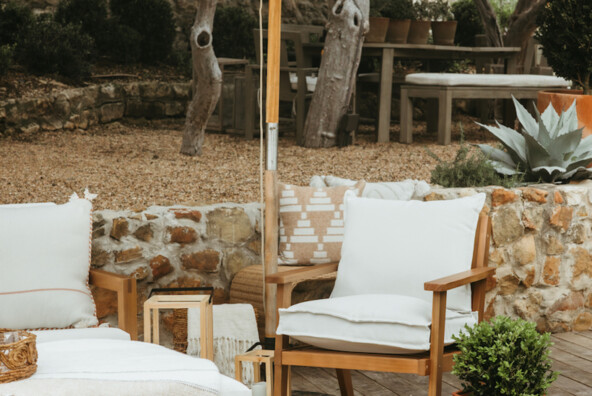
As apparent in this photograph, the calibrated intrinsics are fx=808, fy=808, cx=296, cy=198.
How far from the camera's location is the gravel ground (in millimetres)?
4430

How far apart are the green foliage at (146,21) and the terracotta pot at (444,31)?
2.54 meters

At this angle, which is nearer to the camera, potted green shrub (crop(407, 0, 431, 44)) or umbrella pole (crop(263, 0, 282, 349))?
umbrella pole (crop(263, 0, 282, 349))

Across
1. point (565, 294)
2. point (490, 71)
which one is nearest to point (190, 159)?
point (565, 294)

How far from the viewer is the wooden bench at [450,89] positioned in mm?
6379

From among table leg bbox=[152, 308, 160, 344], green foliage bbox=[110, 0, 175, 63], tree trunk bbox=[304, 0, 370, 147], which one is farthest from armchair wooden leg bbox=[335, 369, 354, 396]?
green foliage bbox=[110, 0, 175, 63]

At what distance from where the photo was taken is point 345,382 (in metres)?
2.72

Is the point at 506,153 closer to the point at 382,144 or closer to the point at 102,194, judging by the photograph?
the point at 102,194

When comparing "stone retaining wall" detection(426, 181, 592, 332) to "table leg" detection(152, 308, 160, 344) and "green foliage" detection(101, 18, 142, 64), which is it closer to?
"table leg" detection(152, 308, 160, 344)

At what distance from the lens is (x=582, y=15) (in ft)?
13.6

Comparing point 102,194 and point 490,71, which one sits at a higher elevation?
point 490,71

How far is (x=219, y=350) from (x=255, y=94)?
4040 mm

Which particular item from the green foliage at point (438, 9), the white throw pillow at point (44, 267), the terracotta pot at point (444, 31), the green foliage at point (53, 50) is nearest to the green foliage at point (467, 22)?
the green foliage at point (438, 9)

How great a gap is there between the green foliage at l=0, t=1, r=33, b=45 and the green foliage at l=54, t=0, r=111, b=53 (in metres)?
0.54

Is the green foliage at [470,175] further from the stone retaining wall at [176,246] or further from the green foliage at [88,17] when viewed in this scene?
the green foliage at [88,17]
